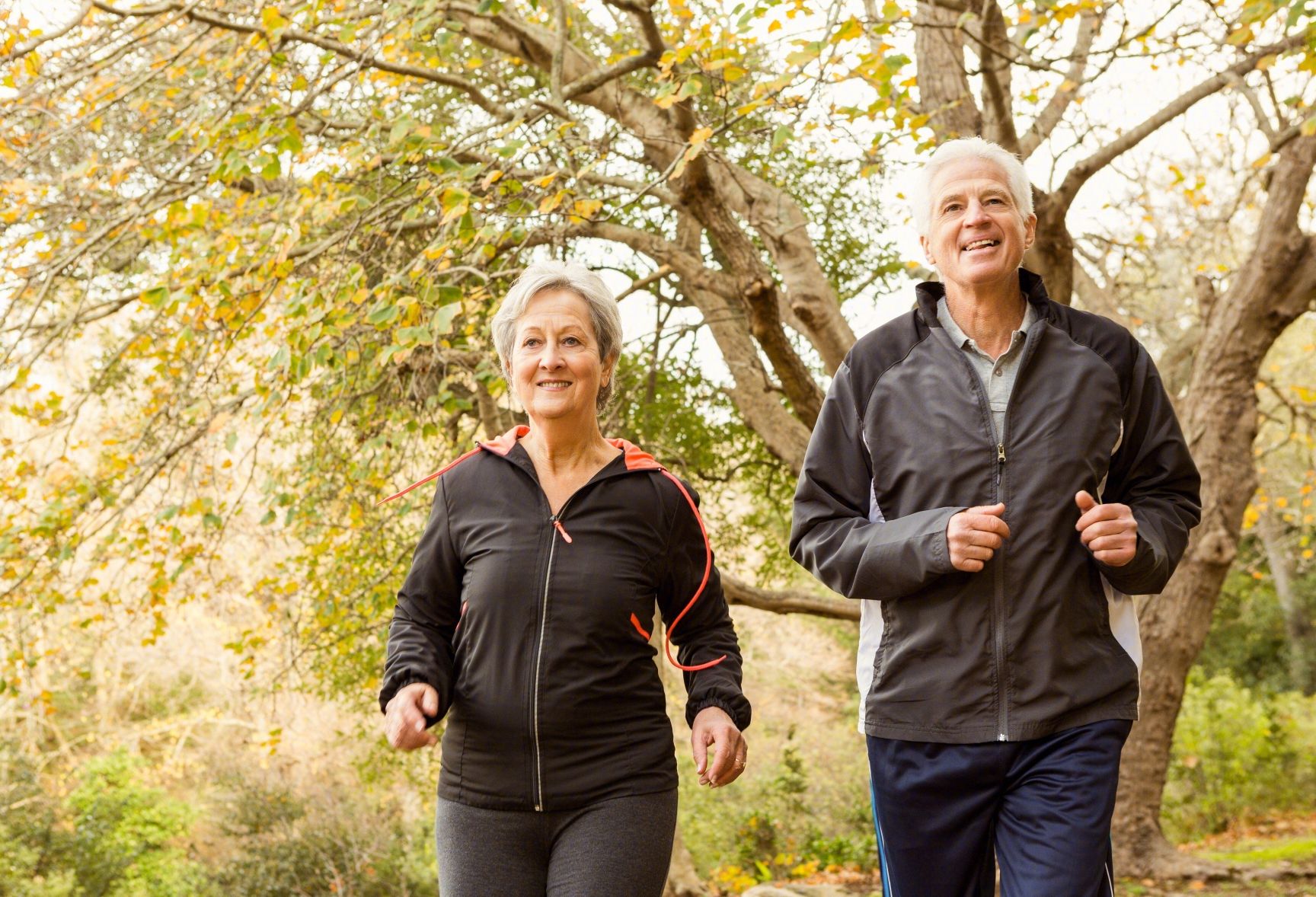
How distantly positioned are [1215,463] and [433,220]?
16.6 feet

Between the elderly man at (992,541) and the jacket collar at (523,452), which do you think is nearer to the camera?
the elderly man at (992,541)

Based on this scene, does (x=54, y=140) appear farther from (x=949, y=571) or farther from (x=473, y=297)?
(x=949, y=571)

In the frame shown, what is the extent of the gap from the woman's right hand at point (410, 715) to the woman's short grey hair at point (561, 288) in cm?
75

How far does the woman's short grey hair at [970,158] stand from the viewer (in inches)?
104

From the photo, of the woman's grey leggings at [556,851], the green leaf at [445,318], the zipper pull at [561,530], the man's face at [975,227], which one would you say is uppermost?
the green leaf at [445,318]

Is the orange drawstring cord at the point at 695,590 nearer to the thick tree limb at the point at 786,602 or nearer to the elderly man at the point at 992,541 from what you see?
the elderly man at the point at 992,541

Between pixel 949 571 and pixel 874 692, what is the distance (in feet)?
1.10

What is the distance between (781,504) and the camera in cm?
987

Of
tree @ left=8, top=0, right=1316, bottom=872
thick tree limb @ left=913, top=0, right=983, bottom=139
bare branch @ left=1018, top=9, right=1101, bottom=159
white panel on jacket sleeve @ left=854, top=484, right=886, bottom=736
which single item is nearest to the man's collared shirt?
white panel on jacket sleeve @ left=854, top=484, right=886, bottom=736

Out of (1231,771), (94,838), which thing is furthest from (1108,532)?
(94,838)

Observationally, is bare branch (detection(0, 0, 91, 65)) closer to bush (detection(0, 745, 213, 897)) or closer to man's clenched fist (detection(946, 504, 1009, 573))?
man's clenched fist (detection(946, 504, 1009, 573))

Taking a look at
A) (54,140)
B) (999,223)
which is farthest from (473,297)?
(999,223)

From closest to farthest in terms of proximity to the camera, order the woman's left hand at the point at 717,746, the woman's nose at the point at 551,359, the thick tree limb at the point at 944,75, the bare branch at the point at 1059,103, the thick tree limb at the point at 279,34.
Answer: the woman's left hand at the point at 717,746 < the woman's nose at the point at 551,359 < the thick tree limb at the point at 279,34 < the thick tree limb at the point at 944,75 < the bare branch at the point at 1059,103

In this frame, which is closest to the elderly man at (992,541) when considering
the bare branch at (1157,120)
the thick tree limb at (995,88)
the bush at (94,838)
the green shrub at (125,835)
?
the thick tree limb at (995,88)
